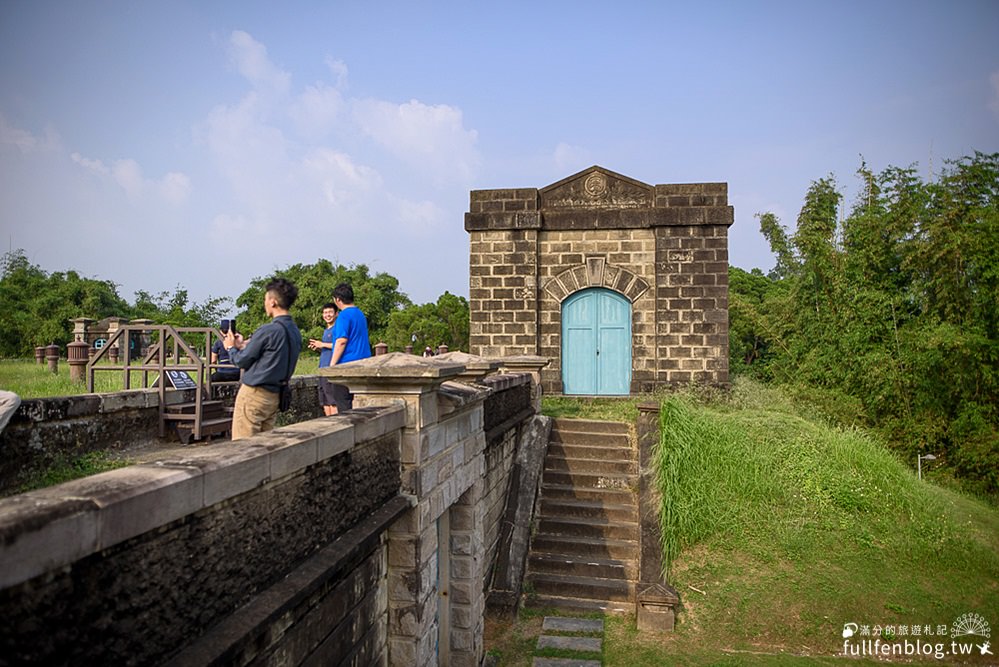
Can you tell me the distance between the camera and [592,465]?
32.8ft

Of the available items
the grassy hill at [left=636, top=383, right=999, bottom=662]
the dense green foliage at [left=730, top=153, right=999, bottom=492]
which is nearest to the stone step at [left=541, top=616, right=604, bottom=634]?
the grassy hill at [left=636, top=383, right=999, bottom=662]

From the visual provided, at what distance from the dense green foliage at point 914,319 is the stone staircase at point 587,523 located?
9.57m

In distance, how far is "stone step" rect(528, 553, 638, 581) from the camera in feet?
27.8

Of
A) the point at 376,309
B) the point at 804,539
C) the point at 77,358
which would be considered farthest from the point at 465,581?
the point at 376,309

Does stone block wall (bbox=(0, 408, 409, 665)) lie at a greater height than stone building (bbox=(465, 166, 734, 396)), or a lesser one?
lesser

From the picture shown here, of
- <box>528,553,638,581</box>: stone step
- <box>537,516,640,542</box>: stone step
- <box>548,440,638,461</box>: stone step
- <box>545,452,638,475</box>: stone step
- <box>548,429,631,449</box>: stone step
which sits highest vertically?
<box>548,429,631,449</box>: stone step

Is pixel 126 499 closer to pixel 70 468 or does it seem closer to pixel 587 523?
pixel 70 468

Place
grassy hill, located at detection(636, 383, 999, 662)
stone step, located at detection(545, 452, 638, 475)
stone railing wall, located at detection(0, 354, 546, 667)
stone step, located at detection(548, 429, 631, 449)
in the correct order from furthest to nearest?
stone step, located at detection(548, 429, 631, 449) < stone step, located at detection(545, 452, 638, 475) < grassy hill, located at detection(636, 383, 999, 662) < stone railing wall, located at detection(0, 354, 546, 667)

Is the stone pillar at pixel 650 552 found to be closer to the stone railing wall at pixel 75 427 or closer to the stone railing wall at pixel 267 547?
the stone railing wall at pixel 267 547

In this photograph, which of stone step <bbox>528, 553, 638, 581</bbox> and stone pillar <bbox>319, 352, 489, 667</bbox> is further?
stone step <bbox>528, 553, 638, 581</bbox>

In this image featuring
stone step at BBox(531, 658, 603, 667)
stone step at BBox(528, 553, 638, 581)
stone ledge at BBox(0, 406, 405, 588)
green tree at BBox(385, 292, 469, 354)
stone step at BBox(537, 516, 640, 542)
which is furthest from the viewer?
green tree at BBox(385, 292, 469, 354)

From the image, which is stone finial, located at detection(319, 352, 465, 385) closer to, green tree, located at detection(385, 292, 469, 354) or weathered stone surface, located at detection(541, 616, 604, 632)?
weathered stone surface, located at detection(541, 616, 604, 632)

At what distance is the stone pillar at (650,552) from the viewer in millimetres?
7598

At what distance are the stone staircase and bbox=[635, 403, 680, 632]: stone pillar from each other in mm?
326
